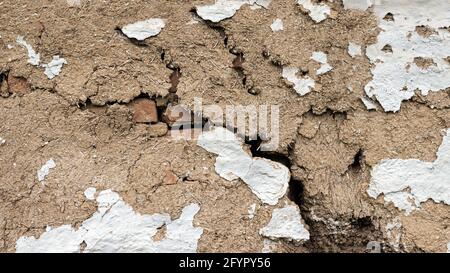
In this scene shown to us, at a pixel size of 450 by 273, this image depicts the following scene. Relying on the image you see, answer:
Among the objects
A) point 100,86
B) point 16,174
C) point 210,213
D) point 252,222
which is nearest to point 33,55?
point 100,86

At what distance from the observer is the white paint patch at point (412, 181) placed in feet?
7.14

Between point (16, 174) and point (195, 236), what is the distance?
0.62 meters

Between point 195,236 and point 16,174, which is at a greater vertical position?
point 16,174

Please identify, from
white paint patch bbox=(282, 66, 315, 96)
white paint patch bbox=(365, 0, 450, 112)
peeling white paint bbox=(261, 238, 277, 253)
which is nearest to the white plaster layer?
white paint patch bbox=(282, 66, 315, 96)

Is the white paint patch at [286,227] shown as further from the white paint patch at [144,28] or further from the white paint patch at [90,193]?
the white paint patch at [144,28]

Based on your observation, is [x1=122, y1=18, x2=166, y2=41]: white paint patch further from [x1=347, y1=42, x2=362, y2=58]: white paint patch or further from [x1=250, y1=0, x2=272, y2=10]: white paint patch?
[x1=347, y1=42, x2=362, y2=58]: white paint patch

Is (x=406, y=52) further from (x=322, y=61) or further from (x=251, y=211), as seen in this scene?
(x=251, y=211)

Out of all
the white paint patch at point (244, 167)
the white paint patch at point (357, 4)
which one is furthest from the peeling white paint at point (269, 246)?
the white paint patch at point (357, 4)

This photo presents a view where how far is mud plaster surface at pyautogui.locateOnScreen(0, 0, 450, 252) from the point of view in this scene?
2100 mm

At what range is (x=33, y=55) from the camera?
2.12m

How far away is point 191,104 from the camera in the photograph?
2.18 metres

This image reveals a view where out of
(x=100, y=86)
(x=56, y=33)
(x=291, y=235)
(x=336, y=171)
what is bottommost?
(x=291, y=235)

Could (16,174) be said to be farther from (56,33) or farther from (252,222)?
(252,222)

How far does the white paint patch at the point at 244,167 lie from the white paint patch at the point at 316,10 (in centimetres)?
50
